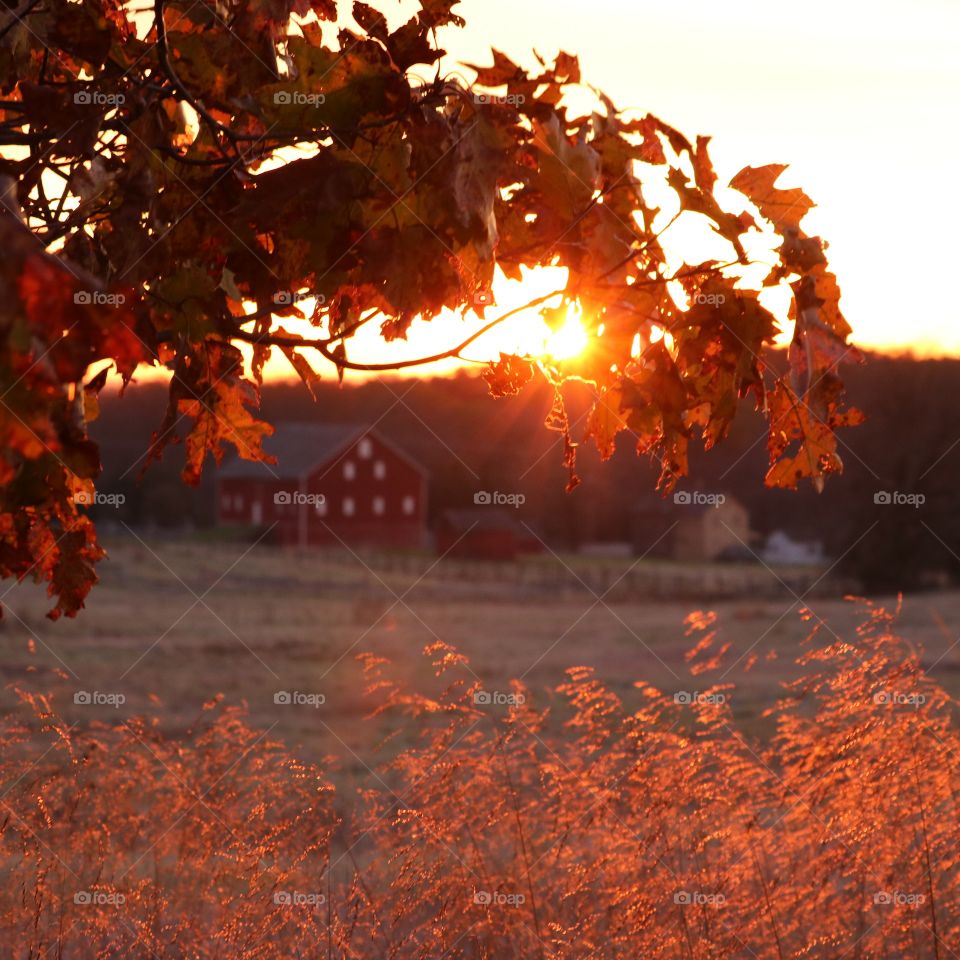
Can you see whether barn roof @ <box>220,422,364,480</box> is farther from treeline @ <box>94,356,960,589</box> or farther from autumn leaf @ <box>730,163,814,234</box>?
autumn leaf @ <box>730,163,814,234</box>

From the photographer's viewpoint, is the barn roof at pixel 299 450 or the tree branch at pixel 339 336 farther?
the barn roof at pixel 299 450

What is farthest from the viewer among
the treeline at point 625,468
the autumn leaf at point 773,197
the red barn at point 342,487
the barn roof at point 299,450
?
the barn roof at point 299,450

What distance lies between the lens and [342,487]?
5981cm

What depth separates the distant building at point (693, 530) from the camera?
6525 cm

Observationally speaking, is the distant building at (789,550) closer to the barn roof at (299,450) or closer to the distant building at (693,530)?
the distant building at (693,530)

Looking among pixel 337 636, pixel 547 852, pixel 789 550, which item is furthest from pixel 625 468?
pixel 547 852

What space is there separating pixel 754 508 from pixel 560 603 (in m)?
29.6

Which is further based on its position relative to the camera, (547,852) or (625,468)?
(625,468)

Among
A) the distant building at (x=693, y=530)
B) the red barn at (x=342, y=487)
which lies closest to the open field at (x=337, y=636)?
the red barn at (x=342, y=487)

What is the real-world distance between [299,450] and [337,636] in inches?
1278

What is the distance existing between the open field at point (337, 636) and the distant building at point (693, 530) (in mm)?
18403

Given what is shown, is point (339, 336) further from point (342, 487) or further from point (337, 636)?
point (342, 487)

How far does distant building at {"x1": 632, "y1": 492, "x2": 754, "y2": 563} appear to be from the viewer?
214ft

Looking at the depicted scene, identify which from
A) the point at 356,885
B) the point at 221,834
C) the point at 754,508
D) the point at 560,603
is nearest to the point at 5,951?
the point at 221,834
